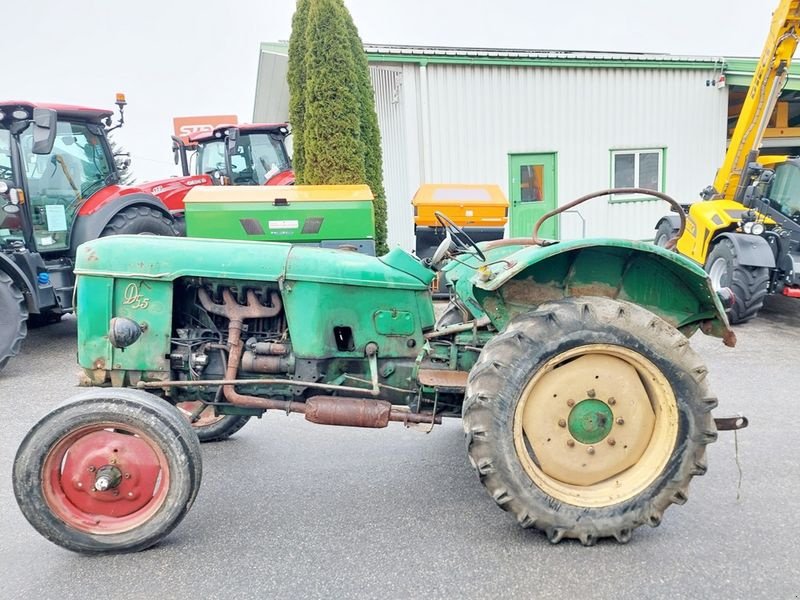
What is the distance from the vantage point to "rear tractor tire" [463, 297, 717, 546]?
246 centimetres

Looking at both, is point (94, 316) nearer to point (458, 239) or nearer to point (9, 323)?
point (458, 239)

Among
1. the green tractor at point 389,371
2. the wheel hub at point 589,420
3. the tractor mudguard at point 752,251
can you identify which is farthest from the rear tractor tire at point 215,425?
the tractor mudguard at point 752,251

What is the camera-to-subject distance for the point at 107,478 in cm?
247

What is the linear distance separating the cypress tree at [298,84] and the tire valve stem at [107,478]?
23.3ft

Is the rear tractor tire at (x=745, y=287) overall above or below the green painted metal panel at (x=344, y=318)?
below

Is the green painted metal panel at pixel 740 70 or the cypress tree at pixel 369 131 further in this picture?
the green painted metal panel at pixel 740 70

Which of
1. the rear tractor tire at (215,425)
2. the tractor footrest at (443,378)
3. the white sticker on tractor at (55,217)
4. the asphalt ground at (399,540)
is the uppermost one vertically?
the white sticker on tractor at (55,217)

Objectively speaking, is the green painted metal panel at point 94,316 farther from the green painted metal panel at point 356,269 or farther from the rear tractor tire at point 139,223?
the rear tractor tire at point 139,223

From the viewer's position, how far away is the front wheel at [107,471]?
2.44 m

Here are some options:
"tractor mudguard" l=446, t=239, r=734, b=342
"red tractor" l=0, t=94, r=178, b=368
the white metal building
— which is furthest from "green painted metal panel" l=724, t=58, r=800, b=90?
"red tractor" l=0, t=94, r=178, b=368

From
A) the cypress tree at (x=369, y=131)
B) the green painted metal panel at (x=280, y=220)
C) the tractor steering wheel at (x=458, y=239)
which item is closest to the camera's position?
the tractor steering wheel at (x=458, y=239)

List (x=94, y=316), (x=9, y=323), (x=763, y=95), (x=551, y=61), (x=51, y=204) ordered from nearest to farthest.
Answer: (x=94, y=316), (x=9, y=323), (x=51, y=204), (x=763, y=95), (x=551, y=61)

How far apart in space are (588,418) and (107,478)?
1989 millimetres

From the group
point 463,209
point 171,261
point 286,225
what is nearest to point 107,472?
point 171,261
